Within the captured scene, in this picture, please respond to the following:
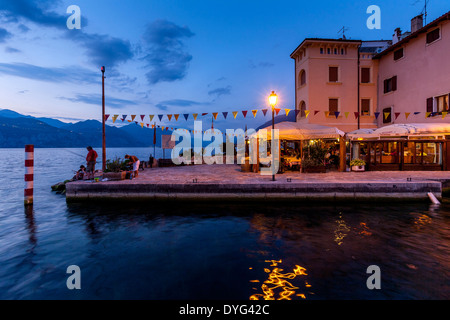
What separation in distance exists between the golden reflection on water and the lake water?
2cm

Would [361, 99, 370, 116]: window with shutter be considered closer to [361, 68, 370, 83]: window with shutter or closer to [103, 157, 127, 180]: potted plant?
[361, 68, 370, 83]: window with shutter

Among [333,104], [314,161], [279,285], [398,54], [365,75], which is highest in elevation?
[398,54]

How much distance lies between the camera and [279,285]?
4.70m

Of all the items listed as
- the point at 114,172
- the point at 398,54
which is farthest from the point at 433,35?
the point at 114,172

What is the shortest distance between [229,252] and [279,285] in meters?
1.85

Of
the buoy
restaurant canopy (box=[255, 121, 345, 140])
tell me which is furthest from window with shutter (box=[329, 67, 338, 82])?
the buoy

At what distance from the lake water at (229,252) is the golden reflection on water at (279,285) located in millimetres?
19

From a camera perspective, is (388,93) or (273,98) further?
(388,93)

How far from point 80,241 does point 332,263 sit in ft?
22.7

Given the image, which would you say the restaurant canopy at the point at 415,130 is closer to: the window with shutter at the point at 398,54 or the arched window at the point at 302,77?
the window with shutter at the point at 398,54

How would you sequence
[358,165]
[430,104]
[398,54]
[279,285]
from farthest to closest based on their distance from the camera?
[398,54] < [430,104] < [358,165] < [279,285]

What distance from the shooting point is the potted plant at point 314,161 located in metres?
15.6

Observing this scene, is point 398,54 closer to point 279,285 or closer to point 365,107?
point 365,107
